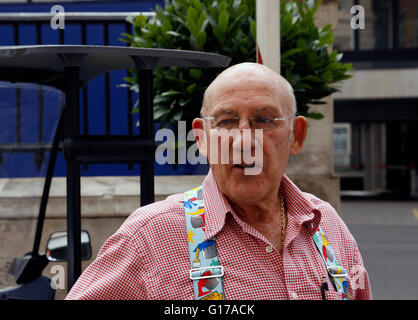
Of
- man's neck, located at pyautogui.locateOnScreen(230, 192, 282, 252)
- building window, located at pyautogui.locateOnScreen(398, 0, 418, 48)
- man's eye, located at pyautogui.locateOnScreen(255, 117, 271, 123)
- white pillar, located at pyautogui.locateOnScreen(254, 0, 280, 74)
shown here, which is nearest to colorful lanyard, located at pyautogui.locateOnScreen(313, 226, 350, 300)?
man's neck, located at pyautogui.locateOnScreen(230, 192, 282, 252)

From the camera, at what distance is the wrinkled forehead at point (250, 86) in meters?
1.67

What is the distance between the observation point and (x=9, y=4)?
24.9 ft

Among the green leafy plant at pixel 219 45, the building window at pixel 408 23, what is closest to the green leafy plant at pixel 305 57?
the green leafy plant at pixel 219 45

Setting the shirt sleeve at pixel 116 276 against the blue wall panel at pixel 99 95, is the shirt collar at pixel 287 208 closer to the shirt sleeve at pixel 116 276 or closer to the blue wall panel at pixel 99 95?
the shirt sleeve at pixel 116 276

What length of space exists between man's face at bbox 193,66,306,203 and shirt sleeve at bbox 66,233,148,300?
0.97 ft

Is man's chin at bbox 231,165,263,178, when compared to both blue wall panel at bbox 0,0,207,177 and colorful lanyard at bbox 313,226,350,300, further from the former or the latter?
blue wall panel at bbox 0,0,207,177

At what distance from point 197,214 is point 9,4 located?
6621 millimetres

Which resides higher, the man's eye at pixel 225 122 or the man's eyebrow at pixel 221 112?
the man's eyebrow at pixel 221 112

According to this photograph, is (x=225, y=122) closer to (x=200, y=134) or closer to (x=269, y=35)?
(x=200, y=134)

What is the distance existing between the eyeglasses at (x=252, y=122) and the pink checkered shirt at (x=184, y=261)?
0.15 meters

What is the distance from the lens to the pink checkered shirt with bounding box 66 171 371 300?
5.09ft

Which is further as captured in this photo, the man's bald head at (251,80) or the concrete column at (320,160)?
the concrete column at (320,160)

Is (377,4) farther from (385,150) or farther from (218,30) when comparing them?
(218,30)

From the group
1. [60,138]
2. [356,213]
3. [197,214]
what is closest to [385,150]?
[356,213]
